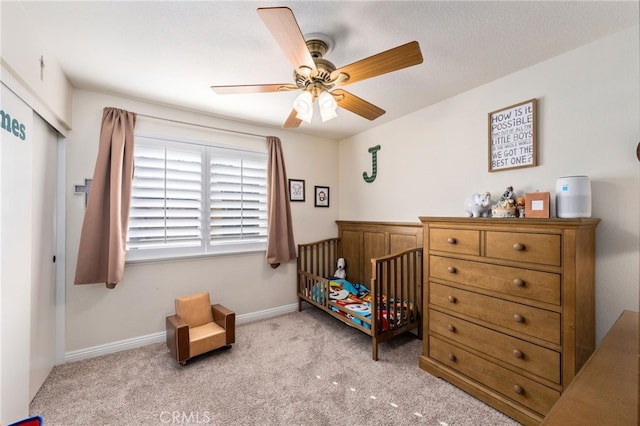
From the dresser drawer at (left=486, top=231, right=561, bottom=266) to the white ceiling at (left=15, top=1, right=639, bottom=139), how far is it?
1.27 m

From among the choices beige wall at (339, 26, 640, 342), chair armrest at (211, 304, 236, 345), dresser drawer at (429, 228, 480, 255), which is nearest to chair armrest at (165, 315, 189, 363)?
chair armrest at (211, 304, 236, 345)

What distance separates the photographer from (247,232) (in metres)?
3.29

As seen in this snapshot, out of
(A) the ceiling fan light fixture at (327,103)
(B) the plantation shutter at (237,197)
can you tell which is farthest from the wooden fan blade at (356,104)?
(B) the plantation shutter at (237,197)

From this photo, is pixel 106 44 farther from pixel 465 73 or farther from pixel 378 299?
pixel 378 299

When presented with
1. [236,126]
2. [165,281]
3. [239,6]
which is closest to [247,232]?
[165,281]

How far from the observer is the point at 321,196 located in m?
3.90

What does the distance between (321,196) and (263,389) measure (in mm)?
2501

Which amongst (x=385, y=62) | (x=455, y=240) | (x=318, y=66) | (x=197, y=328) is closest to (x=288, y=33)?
(x=318, y=66)

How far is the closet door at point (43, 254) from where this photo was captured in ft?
6.30

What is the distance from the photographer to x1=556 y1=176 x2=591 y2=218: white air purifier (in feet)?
5.39

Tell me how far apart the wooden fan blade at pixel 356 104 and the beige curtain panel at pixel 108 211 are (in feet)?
6.79

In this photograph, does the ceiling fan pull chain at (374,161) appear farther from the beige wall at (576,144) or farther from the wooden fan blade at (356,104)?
the wooden fan blade at (356,104)

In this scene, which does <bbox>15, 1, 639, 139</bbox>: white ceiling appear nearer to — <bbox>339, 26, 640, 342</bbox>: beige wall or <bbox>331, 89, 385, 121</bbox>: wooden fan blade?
<bbox>339, 26, 640, 342</bbox>: beige wall

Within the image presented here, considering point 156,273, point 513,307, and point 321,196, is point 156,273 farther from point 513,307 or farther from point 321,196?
point 513,307
